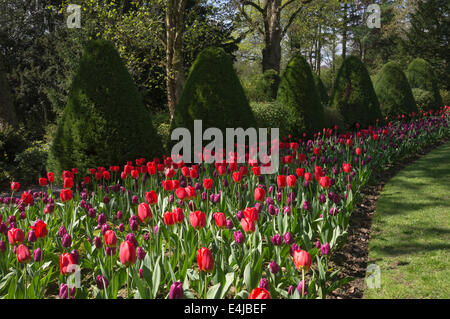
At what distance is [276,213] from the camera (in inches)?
146

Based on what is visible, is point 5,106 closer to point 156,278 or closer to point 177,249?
point 177,249

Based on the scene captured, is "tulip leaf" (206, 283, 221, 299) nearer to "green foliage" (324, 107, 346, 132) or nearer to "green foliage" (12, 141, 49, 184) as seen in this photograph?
"green foliage" (12, 141, 49, 184)

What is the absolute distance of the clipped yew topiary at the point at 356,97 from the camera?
467 inches

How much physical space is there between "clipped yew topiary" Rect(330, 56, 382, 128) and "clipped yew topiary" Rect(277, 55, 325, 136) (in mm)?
2244

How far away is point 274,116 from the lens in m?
9.94

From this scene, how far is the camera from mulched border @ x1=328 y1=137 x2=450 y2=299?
325 cm

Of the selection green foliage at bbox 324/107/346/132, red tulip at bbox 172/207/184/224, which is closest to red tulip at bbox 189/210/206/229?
red tulip at bbox 172/207/184/224

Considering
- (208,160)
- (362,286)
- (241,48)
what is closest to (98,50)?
(208,160)

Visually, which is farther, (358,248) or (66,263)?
(358,248)

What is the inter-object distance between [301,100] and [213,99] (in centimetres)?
370

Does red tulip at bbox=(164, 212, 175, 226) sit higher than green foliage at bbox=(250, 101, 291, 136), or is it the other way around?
green foliage at bbox=(250, 101, 291, 136)

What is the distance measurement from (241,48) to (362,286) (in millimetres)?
29100

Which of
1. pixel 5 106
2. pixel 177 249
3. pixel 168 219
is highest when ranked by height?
pixel 5 106

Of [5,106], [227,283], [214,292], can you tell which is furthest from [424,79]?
[214,292]
